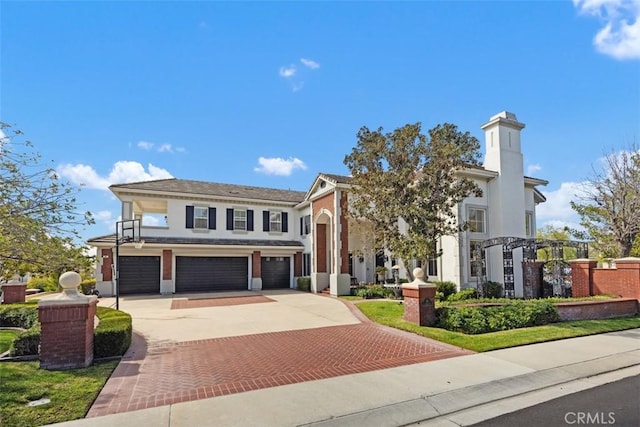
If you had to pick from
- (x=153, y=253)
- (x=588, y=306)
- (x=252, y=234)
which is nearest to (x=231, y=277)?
(x=252, y=234)

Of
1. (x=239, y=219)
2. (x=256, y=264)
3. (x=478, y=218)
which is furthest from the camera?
(x=239, y=219)

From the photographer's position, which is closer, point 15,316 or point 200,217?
point 15,316

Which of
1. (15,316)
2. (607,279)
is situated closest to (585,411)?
(607,279)

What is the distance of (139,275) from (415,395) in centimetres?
2130

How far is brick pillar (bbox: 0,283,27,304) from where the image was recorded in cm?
1404

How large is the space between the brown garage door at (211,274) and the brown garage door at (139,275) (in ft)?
4.30

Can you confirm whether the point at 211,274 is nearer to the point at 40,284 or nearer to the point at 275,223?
the point at 275,223

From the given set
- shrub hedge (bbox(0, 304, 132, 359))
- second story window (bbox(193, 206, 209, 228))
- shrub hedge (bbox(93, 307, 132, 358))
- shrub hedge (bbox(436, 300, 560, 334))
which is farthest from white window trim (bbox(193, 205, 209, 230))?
shrub hedge (bbox(436, 300, 560, 334))

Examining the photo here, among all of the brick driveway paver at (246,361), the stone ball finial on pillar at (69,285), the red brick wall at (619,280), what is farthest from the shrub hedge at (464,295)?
the stone ball finial on pillar at (69,285)

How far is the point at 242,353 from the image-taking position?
8320 millimetres

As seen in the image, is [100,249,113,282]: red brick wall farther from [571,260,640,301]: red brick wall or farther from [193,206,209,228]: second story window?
[571,260,640,301]: red brick wall

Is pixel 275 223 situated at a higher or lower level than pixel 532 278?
higher

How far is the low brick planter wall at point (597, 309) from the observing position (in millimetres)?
11765

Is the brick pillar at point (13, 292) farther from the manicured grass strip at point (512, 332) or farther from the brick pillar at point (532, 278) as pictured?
the brick pillar at point (532, 278)
